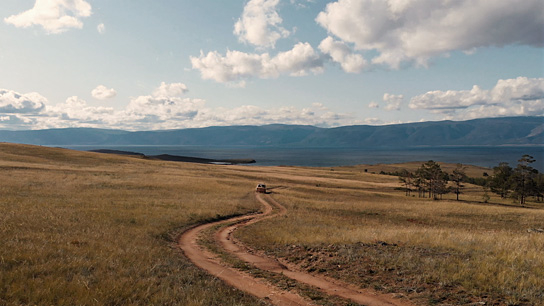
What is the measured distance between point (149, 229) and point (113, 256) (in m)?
7.86

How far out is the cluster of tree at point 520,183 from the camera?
67.4 metres

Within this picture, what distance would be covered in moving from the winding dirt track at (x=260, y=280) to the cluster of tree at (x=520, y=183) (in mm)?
66960

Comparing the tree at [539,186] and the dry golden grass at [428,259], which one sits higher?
the dry golden grass at [428,259]

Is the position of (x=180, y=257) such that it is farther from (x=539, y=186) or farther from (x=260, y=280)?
(x=539, y=186)

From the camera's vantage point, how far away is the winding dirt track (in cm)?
1035

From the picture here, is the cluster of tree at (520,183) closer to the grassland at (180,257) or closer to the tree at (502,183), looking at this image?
the tree at (502,183)

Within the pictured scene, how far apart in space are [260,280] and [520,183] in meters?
78.5

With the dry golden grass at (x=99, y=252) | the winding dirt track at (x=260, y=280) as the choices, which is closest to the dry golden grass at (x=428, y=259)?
the winding dirt track at (x=260, y=280)

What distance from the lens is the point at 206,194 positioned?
1638 inches

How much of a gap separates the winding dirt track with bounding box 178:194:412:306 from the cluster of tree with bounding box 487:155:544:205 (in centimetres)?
6696

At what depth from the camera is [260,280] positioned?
12.2 metres

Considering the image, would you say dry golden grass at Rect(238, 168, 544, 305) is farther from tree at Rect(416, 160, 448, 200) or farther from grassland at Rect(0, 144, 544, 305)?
tree at Rect(416, 160, 448, 200)

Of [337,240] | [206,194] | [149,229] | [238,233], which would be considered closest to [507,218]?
[337,240]

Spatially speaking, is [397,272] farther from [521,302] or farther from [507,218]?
[507,218]
